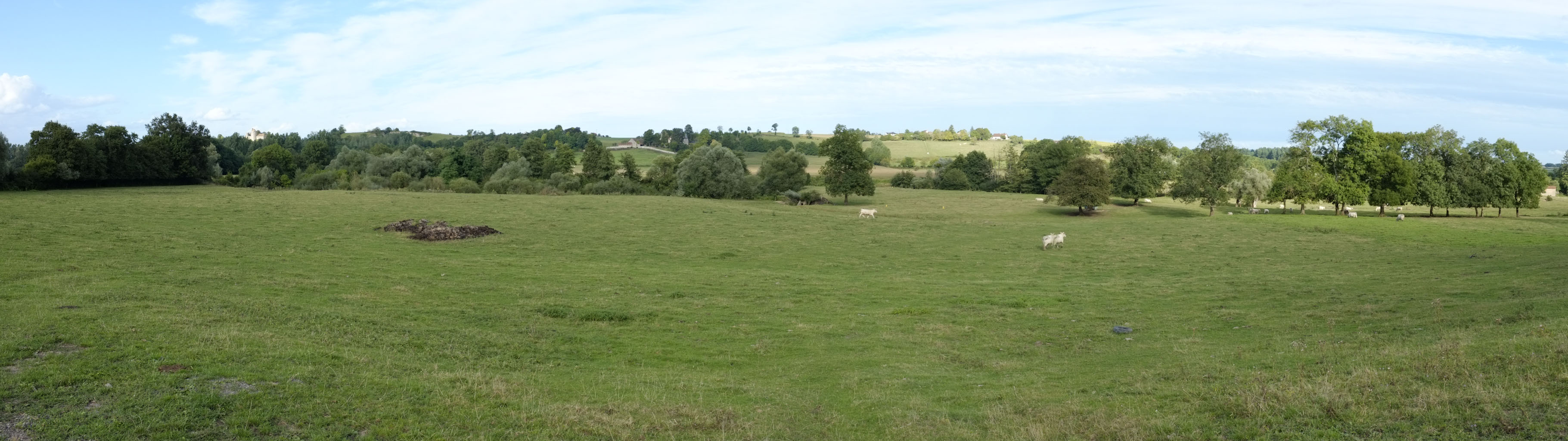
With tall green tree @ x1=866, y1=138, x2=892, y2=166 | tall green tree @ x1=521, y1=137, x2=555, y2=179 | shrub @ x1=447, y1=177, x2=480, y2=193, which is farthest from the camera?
tall green tree @ x1=866, y1=138, x2=892, y2=166

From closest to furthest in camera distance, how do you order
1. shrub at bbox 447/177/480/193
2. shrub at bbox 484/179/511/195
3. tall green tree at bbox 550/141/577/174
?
shrub at bbox 447/177/480/193 < shrub at bbox 484/179/511/195 < tall green tree at bbox 550/141/577/174

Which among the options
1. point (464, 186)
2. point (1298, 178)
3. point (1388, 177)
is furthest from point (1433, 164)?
point (464, 186)

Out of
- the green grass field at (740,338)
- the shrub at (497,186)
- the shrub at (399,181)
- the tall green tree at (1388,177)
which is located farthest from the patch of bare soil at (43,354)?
the tall green tree at (1388,177)

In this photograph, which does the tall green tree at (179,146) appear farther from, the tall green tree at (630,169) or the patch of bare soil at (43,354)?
Answer: the patch of bare soil at (43,354)

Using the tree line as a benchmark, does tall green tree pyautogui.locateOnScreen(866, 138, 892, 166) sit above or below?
above

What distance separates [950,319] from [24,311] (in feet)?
61.2

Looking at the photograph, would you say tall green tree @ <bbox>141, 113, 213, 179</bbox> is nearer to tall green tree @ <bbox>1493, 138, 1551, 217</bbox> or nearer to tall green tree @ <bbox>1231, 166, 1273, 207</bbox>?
tall green tree @ <bbox>1231, 166, 1273, 207</bbox>

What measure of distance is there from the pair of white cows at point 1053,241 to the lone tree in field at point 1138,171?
3420 cm

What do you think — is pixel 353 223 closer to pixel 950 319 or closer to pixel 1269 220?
pixel 950 319

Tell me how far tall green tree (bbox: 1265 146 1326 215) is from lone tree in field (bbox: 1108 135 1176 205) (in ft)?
34.9

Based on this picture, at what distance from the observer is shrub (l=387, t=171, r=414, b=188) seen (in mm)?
76000

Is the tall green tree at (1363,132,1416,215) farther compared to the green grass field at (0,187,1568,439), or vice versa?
the tall green tree at (1363,132,1416,215)

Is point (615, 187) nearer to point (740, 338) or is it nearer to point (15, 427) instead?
point (740, 338)

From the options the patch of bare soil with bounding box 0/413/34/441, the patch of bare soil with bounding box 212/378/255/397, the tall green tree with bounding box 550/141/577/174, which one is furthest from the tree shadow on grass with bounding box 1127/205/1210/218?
the patch of bare soil with bounding box 0/413/34/441
